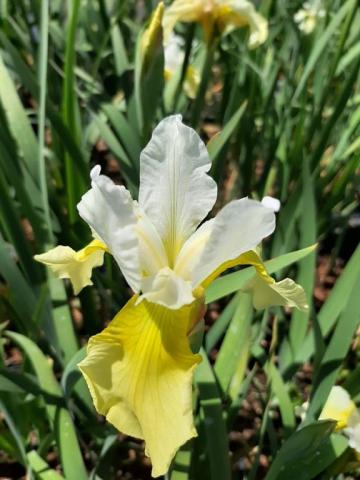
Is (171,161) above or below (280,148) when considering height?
above

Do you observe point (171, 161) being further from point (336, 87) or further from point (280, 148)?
point (336, 87)

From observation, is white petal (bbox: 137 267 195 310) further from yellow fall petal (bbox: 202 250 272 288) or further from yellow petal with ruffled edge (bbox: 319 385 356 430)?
yellow petal with ruffled edge (bbox: 319 385 356 430)

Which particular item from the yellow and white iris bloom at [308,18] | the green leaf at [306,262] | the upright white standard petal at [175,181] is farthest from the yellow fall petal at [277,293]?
the yellow and white iris bloom at [308,18]

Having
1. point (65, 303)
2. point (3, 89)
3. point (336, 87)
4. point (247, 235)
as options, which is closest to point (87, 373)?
point (247, 235)

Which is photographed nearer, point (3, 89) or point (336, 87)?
point (3, 89)

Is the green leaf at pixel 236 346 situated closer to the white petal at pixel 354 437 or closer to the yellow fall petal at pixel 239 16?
the white petal at pixel 354 437

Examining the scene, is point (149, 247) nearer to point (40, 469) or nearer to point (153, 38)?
point (40, 469)

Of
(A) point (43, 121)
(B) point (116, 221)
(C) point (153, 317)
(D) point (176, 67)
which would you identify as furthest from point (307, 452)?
(D) point (176, 67)
